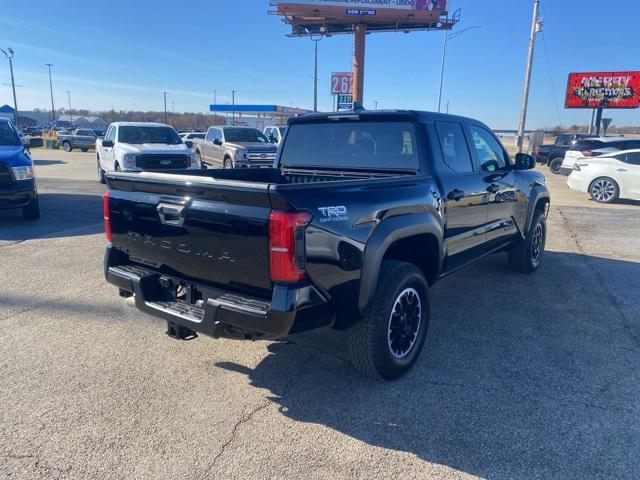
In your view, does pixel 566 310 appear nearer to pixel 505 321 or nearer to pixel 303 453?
pixel 505 321

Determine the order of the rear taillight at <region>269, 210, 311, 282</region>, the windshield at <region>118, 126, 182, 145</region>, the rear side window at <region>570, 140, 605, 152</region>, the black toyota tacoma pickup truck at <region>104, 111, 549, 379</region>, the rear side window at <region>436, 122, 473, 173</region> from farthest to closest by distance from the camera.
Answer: the rear side window at <region>570, 140, 605, 152</region>
the windshield at <region>118, 126, 182, 145</region>
the rear side window at <region>436, 122, 473, 173</region>
the black toyota tacoma pickup truck at <region>104, 111, 549, 379</region>
the rear taillight at <region>269, 210, 311, 282</region>

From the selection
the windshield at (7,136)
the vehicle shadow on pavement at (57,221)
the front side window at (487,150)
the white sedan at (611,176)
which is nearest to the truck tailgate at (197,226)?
the front side window at (487,150)

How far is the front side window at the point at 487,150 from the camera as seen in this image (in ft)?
15.6

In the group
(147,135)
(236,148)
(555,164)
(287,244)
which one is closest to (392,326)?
(287,244)

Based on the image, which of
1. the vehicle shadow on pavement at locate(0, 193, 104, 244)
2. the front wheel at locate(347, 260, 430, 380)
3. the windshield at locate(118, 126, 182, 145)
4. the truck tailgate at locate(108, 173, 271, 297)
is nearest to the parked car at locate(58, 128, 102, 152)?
the windshield at locate(118, 126, 182, 145)

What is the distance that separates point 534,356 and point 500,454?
1.43 meters

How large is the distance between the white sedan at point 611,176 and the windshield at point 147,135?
1190 centimetres

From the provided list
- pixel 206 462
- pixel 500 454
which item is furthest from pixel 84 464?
pixel 500 454

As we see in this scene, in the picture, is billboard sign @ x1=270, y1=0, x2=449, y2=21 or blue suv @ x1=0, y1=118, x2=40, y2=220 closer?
blue suv @ x1=0, y1=118, x2=40, y2=220

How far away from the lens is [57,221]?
923cm

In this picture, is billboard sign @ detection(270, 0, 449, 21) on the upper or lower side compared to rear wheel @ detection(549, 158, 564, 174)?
upper

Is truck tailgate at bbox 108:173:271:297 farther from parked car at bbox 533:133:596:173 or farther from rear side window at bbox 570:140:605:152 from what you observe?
parked car at bbox 533:133:596:173

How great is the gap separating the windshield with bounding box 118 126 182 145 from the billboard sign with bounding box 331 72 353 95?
21.9 meters

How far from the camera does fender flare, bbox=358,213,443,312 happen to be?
9.68ft
